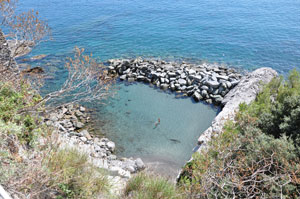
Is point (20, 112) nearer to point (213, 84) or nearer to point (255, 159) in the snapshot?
point (255, 159)

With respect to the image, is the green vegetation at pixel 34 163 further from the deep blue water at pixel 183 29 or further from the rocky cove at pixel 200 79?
the deep blue water at pixel 183 29

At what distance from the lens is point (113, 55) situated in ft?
63.5

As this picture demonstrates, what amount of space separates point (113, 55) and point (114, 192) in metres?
15.3

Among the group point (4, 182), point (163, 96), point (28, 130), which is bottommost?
point (163, 96)

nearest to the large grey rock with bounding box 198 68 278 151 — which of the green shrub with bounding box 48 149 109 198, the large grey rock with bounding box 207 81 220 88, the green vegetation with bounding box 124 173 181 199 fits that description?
the large grey rock with bounding box 207 81 220 88

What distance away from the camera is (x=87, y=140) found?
10766 mm

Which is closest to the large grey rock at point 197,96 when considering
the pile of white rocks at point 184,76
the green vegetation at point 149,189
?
the pile of white rocks at point 184,76

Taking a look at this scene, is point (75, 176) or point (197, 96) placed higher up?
point (75, 176)

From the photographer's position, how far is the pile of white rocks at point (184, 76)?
554 inches

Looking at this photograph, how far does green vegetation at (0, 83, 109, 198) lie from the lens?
13.2ft

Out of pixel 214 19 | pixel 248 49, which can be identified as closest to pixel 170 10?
pixel 214 19

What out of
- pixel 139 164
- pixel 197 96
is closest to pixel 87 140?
pixel 139 164

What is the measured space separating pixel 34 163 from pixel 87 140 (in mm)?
6280

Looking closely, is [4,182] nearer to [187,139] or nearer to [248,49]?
[187,139]
